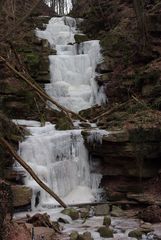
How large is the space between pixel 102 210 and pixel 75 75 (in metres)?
8.42

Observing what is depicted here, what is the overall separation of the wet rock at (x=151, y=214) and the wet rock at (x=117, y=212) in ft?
1.61

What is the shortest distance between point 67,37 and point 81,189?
1028cm

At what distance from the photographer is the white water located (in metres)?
17.0

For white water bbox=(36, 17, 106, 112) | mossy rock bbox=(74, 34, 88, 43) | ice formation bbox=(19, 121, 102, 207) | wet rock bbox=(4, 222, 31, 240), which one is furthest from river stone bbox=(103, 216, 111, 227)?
mossy rock bbox=(74, 34, 88, 43)

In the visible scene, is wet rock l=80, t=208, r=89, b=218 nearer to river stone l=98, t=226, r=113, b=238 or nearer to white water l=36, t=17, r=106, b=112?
river stone l=98, t=226, r=113, b=238

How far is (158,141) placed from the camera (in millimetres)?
12289

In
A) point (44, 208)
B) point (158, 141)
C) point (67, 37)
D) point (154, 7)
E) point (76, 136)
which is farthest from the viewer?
point (67, 37)


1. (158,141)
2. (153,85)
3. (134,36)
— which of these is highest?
(134,36)

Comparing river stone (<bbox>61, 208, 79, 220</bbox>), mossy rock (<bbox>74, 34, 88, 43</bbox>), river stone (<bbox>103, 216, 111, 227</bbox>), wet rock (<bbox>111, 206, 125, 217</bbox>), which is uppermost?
mossy rock (<bbox>74, 34, 88, 43</bbox>)

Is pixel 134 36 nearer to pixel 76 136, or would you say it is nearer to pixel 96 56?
pixel 96 56

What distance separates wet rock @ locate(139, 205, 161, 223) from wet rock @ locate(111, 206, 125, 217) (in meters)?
0.49

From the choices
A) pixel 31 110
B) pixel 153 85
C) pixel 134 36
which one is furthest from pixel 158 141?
pixel 134 36

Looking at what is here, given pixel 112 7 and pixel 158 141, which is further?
pixel 112 7

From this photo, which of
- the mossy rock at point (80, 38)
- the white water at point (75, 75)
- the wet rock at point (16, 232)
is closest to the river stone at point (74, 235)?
the wet rock at point (16, 232)
